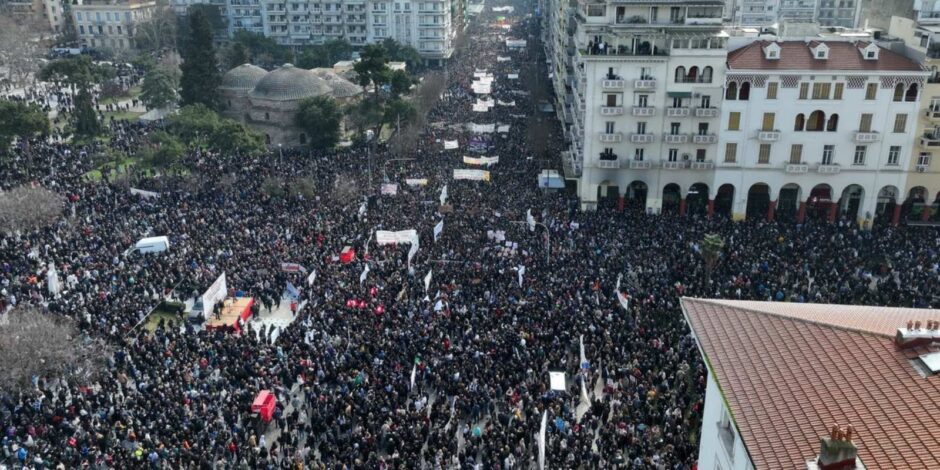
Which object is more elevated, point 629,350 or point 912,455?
point 912,455

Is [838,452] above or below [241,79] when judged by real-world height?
above

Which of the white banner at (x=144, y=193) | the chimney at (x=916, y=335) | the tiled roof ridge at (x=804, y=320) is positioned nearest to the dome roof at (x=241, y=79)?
the white banner at (x=144, y=193)

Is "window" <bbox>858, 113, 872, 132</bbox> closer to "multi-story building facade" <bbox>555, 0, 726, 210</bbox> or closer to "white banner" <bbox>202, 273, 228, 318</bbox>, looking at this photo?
"multi-story building facade" <bbox>555, 0, 726, 210</bbox>

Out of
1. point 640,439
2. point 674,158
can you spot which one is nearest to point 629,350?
point 640,439

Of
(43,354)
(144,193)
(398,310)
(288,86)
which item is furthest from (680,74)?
(288,86)

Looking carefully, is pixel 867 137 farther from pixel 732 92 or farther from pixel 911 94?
pixel 732 92

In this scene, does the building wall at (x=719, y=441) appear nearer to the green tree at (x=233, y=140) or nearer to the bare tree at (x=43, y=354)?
the bare tree at (x=43, y=354)

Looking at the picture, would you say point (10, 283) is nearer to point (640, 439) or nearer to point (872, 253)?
point (640, 439)

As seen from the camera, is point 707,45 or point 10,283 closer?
point 10,283

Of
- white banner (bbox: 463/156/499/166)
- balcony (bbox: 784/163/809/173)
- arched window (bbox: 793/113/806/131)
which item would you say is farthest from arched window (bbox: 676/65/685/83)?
white banner (bbox: 463/156/499/166)
